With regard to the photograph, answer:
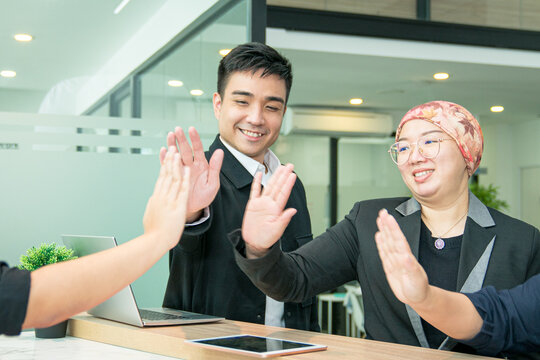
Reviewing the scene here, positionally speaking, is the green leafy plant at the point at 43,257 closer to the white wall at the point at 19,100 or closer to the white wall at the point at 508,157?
the white wall at the point at 19,100

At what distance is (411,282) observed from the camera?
1.15 m

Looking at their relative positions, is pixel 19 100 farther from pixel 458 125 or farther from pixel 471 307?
pixel 471 307

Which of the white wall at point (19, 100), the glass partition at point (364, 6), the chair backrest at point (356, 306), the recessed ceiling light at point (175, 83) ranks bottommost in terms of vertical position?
the chair backrest at point (356, 306)

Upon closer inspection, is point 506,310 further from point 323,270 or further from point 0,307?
point 0,307

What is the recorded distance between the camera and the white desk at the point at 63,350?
1.37 m

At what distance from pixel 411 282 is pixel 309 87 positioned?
635cm

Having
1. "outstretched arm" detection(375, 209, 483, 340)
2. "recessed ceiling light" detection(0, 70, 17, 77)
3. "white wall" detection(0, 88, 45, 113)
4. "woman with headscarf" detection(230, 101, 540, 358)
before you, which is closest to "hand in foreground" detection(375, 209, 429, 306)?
"outstretched arm" detection(375, 209, 483, 340)

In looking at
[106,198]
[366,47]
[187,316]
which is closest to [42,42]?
[106,198]

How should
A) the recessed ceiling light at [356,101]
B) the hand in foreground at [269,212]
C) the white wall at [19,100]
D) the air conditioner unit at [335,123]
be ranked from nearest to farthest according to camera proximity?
1. the hand in foreground at [269,212]
2. the white wall at [19,100]
3. the recessed ceiling light at [356,101]
4. the air conditioner unit at [335,123]

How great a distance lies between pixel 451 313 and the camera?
123 centimetres

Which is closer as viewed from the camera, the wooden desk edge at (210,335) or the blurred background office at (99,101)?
the wooden desk edge at (210,335)

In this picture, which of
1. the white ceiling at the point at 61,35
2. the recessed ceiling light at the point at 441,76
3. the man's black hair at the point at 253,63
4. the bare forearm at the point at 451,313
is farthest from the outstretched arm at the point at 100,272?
the recessed ceiling light at the point at 441,76

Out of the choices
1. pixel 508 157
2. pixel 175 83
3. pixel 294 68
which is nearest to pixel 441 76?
pixel 294 68

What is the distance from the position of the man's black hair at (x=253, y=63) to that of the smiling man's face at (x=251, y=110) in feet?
0.05
